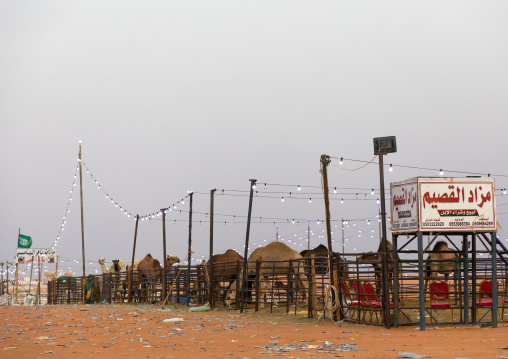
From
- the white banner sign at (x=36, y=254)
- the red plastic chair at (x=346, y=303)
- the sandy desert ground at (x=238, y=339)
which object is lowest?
the sandy desert ground at (x=238, y=339)

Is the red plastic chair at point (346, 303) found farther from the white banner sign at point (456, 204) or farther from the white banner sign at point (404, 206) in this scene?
the white banner sign at point (456, 204)

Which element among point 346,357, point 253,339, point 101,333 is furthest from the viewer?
point 101,333

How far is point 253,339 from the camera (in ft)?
37.9

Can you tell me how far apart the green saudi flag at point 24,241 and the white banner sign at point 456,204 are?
3058 cm

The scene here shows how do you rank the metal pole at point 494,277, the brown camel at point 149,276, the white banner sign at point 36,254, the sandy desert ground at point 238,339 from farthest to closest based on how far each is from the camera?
1. the white banner sign at point 36,254
2. the brown camel at point 149,276
3. the metal pole at point 494,277
4. the sandy desert ground at point 238,339

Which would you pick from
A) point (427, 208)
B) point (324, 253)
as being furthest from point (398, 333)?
point (324, 253)

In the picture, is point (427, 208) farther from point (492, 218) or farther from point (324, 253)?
point (324, 253)

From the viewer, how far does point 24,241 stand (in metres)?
38.7

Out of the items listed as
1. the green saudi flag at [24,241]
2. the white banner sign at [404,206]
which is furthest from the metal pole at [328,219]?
the green saudi flag at [24,241]

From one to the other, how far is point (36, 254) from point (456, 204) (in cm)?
2871

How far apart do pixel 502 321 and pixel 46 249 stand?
92.9ft

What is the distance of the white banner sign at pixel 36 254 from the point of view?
36375mm

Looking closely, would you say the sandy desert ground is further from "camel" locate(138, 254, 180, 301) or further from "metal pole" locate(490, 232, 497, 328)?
"camel" locate(138, 254, 180, 301)

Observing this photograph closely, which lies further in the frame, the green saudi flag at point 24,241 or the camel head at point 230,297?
the green saudi flag at point 24,241
